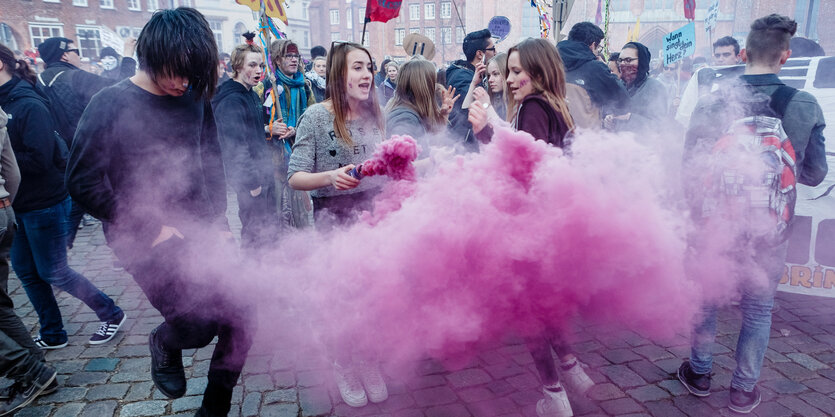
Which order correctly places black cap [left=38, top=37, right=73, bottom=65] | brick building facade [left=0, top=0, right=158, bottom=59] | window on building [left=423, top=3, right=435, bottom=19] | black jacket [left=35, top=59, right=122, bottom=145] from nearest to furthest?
black jacket [left=35, top=59, right=122, bottom=145] → black cap [left=38, top=37, right=73, bottom=65] → brick building facade [left=0, top=0, right=158, bottom=59] → window on building [left=423, top=3, right=435, bottom=19]

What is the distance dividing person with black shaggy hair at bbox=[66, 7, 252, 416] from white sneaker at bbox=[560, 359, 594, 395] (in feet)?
6.24

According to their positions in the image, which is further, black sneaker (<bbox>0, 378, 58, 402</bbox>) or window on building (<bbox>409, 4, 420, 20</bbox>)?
window on building (<bbox>409, 4, 420, 20</bbox>)

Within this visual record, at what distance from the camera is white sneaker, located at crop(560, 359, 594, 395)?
10.1 feet

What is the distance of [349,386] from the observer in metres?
3.06

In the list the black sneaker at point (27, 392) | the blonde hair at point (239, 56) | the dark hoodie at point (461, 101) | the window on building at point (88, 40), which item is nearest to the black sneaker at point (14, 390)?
the black sneaker at point (27, 392)

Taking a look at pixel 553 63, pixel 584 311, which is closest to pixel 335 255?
pixel 584 311

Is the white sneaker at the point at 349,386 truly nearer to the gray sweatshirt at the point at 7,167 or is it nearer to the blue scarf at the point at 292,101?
the gray sweatshirt at the point at 7,167

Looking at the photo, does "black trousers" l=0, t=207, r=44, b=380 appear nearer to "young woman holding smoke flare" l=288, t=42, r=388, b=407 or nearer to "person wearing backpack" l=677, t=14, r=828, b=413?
"young woman holding smoke flare" l=288, t=42, r=388, b=407

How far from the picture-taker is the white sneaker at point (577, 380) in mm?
3074

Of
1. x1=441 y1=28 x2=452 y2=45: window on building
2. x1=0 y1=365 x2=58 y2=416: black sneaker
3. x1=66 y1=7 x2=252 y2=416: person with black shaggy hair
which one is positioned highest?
x1=441 y1=28 x2=452 y2=45: window on building

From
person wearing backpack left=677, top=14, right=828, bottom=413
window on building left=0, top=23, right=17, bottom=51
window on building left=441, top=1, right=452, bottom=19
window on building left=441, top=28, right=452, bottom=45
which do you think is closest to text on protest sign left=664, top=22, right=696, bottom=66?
person wearing backpack left=677, top=14, right=828, bottom=413

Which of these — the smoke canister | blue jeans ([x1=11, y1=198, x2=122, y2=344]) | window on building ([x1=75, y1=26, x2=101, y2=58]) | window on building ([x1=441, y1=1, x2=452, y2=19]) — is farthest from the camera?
window on building ([x1=441, y1=1, x2=452, y2=19])

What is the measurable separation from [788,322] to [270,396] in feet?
13.4

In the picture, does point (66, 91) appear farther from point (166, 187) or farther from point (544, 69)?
point (544, 69)
